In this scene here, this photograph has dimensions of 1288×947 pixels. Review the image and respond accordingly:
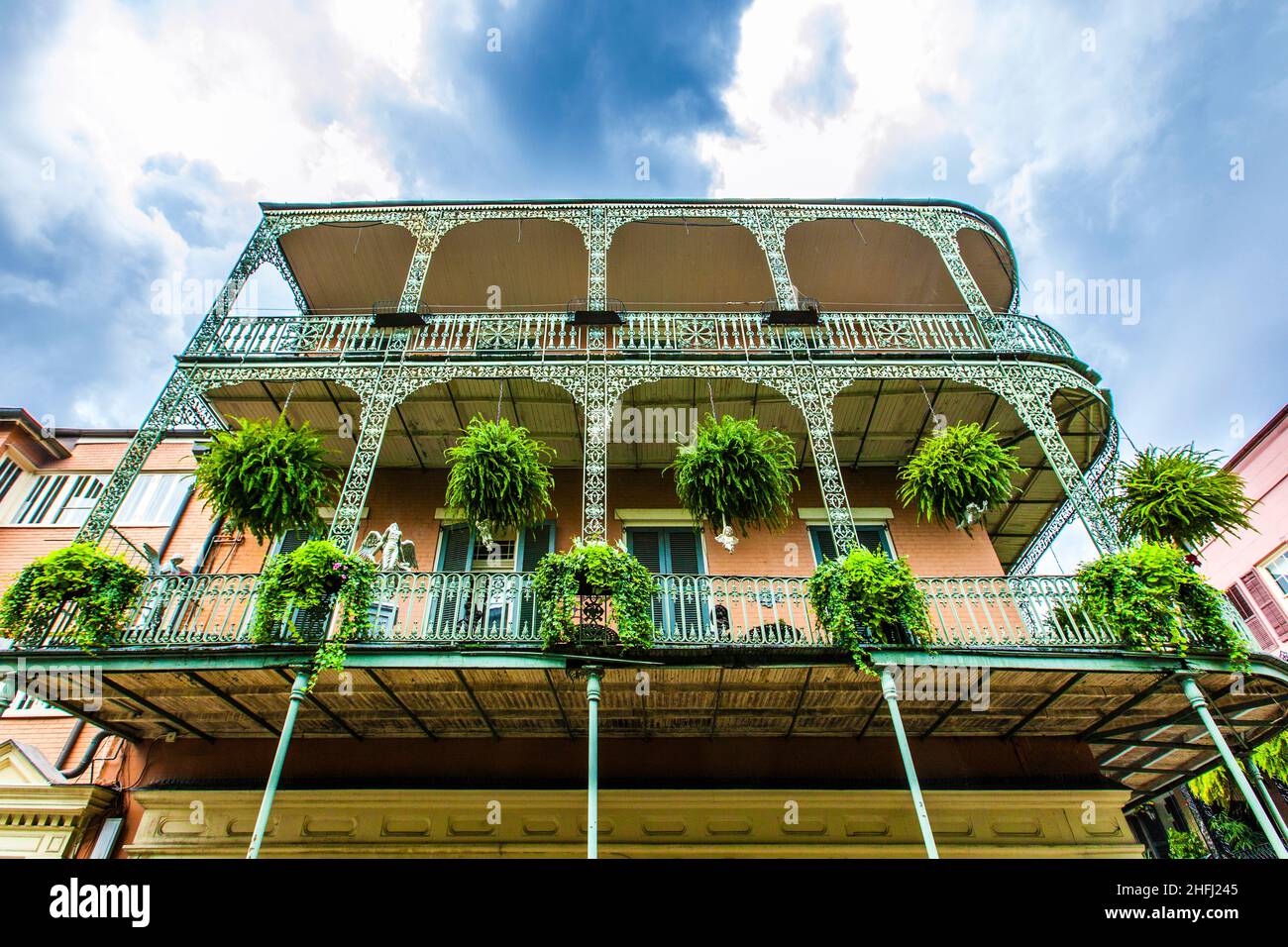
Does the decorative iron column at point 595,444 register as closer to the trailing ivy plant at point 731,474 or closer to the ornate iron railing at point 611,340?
the ornate iron railing at point 611,340

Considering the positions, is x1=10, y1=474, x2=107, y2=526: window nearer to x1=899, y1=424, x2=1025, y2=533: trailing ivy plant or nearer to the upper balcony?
the upper balcony

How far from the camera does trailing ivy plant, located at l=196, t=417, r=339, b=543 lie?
27.5ft

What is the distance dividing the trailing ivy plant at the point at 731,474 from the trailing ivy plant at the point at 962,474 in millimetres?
2057

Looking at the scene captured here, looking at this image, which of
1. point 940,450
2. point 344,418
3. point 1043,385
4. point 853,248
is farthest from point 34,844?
point 853,248

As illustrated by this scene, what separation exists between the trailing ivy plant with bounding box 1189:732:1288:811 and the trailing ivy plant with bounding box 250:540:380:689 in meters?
14.8

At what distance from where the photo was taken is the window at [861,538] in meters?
10.7

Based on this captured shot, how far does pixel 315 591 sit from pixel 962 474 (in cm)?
828

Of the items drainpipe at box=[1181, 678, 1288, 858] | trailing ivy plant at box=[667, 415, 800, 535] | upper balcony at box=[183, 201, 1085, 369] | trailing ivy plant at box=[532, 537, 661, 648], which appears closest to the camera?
drainpipe at box=[1181, 678, 1288, 858]

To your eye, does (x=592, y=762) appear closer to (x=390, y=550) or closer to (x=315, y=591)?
(x=315, y=591)

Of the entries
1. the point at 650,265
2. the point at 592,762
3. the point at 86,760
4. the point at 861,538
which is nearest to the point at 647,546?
the point at 861,538

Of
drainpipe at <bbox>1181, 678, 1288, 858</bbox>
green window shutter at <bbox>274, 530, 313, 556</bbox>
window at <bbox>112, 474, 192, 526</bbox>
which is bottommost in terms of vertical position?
drainpipe at <bbox>1181, 678, 1288, 858</bbox>

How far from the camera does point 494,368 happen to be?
9.64 metres

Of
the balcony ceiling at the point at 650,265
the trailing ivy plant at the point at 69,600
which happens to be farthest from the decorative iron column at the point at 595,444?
the trailing ivy plant at the point at 69,600

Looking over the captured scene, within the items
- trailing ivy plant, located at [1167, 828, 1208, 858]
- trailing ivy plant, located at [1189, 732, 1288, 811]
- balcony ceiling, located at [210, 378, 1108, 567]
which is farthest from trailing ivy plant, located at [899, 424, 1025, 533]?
trailing ivy plant, located at [1167, 828, 1208, 858]
